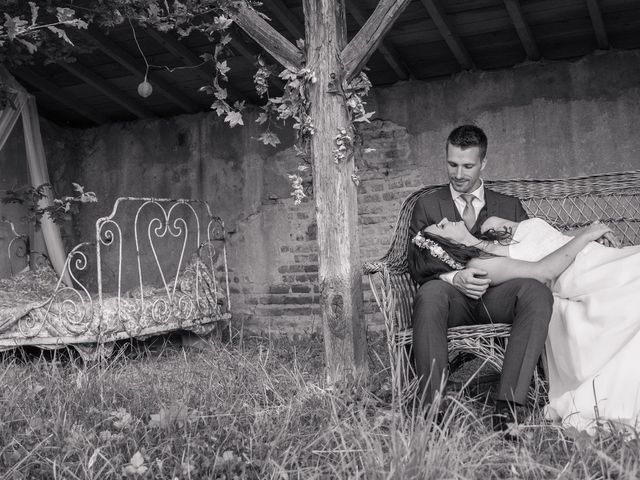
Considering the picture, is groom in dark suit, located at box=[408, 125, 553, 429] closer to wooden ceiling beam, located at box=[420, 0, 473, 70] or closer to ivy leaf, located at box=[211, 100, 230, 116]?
ivy leaf, located at box=[211, 100, 230, 116]

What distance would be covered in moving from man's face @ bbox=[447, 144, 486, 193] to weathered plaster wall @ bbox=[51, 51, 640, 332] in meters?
2.22

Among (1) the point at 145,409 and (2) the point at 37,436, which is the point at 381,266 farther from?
(2) the point at 37,436

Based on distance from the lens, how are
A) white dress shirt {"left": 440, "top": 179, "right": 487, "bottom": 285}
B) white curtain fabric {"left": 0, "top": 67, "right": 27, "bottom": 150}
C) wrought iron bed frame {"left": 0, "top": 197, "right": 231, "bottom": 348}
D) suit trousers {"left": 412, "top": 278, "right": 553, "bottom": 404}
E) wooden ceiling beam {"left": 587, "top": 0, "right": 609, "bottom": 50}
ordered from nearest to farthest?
1. suit trousers {"left": 412, "top": 278, "right": 553, "bottom": 404}
2. white dress shirt {"left": 440, "top": 179, "right": 487, "bottom": 285}
3. wrought iron bed frame {"left": 0, "top": 197, "right": 231, "bottom": 348}
4. wooden ceiling beam {"left": 587, "top": 0, "right": 609, "bottom": 50}
5. white curtain fabric {"left": 0, "top": 67, "right": 27, "bottom": 150}

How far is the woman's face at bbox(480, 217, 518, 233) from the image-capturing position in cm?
319

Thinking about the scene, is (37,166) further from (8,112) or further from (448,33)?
(448,33)

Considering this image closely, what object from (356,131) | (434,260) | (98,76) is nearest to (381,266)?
(434,260)

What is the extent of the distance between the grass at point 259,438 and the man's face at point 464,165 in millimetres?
1052

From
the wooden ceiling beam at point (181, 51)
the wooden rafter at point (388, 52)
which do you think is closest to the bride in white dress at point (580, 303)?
the wooden rafter at point (388, 52)

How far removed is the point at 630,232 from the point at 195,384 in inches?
129

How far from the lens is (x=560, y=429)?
7.79 ft

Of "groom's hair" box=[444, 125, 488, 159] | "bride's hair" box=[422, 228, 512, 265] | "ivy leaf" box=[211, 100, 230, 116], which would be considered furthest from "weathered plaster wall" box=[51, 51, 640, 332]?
"bride's hair" box=[422, 228, 512, 265]

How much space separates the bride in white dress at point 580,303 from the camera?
2408 millimetres

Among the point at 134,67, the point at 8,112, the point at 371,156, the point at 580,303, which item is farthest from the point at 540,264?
the point at 8,112

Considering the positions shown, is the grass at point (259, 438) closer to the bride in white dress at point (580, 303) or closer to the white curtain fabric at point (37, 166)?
the bride in white dress at point (580, 303)
